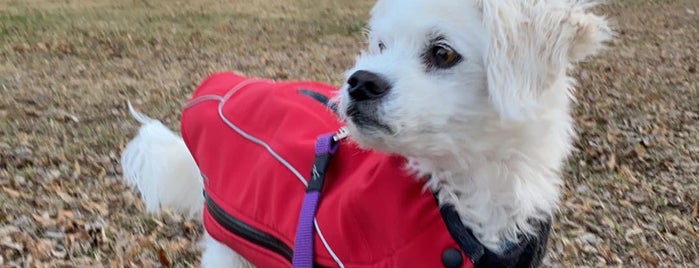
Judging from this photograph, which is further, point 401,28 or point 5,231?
point 5,231

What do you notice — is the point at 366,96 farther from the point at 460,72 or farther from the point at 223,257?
the point at 223,257

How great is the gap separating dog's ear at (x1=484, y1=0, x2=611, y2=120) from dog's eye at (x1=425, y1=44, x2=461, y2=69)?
84 mm

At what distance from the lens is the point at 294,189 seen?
2650 mm

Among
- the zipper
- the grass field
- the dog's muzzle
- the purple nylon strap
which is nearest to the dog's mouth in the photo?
the dog's muzzle

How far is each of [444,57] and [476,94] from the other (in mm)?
128

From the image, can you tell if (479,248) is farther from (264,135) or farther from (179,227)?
(179,227)

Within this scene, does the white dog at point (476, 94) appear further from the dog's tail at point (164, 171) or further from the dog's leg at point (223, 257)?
the dog's tail at point (164, 171)

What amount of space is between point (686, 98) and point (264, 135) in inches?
242

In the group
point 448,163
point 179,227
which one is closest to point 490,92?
point 448,163

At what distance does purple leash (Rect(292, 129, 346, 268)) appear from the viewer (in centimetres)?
246

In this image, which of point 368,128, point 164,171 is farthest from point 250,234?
point 164,171

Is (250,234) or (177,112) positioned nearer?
(250,234)

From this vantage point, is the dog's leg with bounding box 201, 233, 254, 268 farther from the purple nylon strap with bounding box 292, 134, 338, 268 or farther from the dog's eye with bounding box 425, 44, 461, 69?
the dog's eye with bounding box 425, 44, 461, 69

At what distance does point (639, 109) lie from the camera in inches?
287
